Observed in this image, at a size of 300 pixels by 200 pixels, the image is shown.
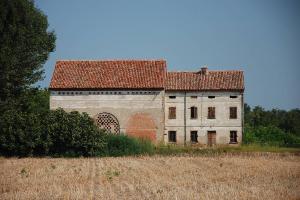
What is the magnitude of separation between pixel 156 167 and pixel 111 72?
20.0 m

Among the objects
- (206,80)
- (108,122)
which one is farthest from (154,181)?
(206,80)

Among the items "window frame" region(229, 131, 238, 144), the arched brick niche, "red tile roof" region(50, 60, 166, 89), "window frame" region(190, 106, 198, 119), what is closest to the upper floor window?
"window frame" region(190, 106, 198, 119)

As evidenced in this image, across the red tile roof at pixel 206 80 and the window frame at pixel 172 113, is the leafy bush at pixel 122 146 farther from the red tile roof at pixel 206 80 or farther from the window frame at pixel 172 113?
the red tile roof at pixel 206 80

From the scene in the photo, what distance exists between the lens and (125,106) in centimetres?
4294

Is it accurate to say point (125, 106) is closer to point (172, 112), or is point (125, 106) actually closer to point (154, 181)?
point (172, 112)

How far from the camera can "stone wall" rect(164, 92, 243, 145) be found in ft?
152

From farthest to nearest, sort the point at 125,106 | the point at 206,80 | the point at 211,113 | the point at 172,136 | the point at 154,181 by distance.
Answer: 1. the point at 206,80
2. the point at 172,136
3. the point at 211,113
4. the point at 125,106
5. the point at 154,181

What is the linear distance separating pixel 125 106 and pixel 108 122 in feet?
6.66

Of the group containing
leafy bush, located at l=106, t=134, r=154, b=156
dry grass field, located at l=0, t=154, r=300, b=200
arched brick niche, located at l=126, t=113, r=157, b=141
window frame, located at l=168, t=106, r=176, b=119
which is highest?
window frame, located at l=168, t=106, r=176, b=119

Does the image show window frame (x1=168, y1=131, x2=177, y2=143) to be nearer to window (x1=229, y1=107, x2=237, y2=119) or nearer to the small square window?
the small square window

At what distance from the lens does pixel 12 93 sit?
39.8m

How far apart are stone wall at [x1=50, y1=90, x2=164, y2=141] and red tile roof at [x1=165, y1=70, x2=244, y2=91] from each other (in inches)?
184

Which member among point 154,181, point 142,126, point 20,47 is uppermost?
point 20,47

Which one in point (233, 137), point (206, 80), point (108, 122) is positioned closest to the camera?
point (108, 122)
